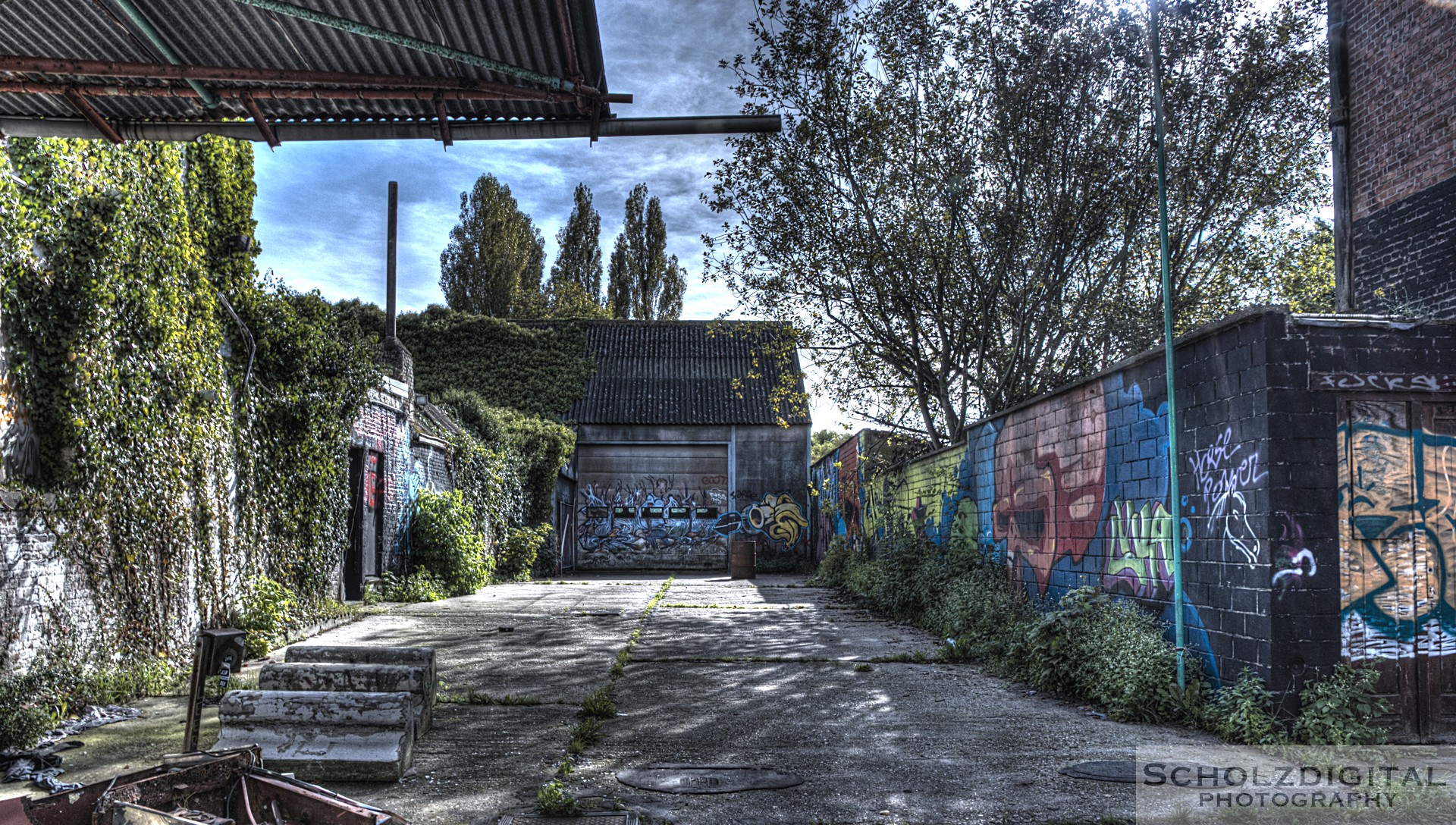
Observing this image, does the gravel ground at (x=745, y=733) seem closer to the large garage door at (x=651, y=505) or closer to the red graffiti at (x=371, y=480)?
the red graffiti at (x=371, y=480)

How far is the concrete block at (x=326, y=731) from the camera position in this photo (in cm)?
488

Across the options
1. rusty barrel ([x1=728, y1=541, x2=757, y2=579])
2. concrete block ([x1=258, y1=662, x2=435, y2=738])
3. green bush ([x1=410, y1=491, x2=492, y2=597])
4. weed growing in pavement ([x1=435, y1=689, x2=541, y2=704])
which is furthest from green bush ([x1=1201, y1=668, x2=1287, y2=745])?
rusty barrel ([x1=728, y1=541, x2=757, y2=579])

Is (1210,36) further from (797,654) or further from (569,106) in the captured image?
(569,106)

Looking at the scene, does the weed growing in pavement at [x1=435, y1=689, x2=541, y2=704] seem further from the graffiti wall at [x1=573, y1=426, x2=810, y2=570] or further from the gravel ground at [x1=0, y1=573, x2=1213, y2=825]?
the graffiti wall at [x1=573, y1=426, x2=810, y2=570]

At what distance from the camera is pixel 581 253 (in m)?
44.4

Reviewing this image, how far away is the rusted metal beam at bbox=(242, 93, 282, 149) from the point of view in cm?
449

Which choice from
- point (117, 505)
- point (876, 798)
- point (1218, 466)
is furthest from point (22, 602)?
point (1218, 466)

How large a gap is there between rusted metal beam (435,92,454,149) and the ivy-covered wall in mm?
3547

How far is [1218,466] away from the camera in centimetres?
632

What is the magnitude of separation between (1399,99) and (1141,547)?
5.49 m

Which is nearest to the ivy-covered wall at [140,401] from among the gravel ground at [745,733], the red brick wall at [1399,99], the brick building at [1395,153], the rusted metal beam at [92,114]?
the gravel ground at [745,733]

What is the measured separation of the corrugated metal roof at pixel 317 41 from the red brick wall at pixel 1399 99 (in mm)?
8281

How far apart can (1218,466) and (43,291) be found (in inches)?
328

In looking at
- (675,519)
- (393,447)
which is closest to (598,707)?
(393,447)
